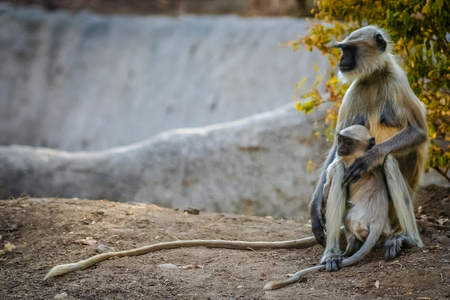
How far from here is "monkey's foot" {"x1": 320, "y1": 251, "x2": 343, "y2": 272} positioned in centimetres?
448

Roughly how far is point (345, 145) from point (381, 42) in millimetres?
972

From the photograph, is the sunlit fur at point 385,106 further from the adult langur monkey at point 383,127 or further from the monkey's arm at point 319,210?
the monkey's arm at point 319,210

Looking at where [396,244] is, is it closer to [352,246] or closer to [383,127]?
[352,246]

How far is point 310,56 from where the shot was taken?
1533 cm

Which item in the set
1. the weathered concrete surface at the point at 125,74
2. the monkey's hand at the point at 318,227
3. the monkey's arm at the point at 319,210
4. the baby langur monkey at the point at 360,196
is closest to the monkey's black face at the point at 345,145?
the baby langur monkey at the point at 360,196

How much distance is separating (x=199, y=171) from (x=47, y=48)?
34.7ft

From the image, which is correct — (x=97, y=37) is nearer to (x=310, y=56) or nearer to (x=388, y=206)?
(x=310, y=56)

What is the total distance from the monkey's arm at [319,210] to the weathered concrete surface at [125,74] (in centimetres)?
1095

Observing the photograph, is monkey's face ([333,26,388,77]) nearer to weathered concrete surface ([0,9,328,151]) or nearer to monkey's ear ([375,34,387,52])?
monkey's ear ([375,34,387,52])

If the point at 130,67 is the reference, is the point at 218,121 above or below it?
below

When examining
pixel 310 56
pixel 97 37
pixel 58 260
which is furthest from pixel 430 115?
pixel 97 37

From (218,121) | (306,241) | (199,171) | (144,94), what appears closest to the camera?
(306,241)

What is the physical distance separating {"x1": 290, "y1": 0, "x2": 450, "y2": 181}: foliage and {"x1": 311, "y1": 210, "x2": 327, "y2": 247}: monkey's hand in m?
1.55

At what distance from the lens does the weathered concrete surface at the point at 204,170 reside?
388 inches
